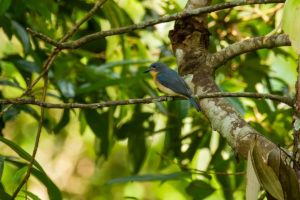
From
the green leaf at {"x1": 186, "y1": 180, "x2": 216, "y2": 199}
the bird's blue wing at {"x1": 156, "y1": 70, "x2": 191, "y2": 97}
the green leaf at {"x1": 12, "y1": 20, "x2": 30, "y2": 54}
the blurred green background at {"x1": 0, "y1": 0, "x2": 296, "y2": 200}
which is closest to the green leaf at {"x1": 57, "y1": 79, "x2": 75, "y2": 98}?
the blurred green background at {"x1": 0, "y1": 0, "x2": 296, "y2": 200}

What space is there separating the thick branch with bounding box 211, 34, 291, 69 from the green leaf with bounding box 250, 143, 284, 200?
57 centimetres

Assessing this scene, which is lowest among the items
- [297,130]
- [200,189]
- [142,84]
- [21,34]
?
[297,130]

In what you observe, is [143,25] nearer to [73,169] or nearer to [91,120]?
[91,120]

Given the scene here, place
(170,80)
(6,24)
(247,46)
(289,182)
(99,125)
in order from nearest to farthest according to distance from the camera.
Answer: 1. (289,182)
2. (247,46)
3. (170,80)
4. (6,24)
5. (99,125)

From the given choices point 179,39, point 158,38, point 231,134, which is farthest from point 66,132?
point 231,134

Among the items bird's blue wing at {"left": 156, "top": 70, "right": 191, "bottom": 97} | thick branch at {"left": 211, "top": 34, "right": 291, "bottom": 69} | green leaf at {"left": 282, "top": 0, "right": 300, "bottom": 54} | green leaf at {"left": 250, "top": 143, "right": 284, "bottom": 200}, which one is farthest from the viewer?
bird's blue wing at {"left": 156, "top": 70, "right": 191, "bottom": 97}

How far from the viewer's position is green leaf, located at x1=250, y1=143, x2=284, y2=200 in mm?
1562

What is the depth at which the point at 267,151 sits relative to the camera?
1713mm

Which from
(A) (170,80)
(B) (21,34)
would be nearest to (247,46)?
(A) (170,80)

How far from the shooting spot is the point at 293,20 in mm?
1243

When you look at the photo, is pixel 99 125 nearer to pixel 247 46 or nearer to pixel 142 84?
pixel 142 84

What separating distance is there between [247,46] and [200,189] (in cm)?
168

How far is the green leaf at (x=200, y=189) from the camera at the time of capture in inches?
135

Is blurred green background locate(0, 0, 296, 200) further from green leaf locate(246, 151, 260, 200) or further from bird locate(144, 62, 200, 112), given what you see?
green leaf locate(246, 151, 260, 200)
